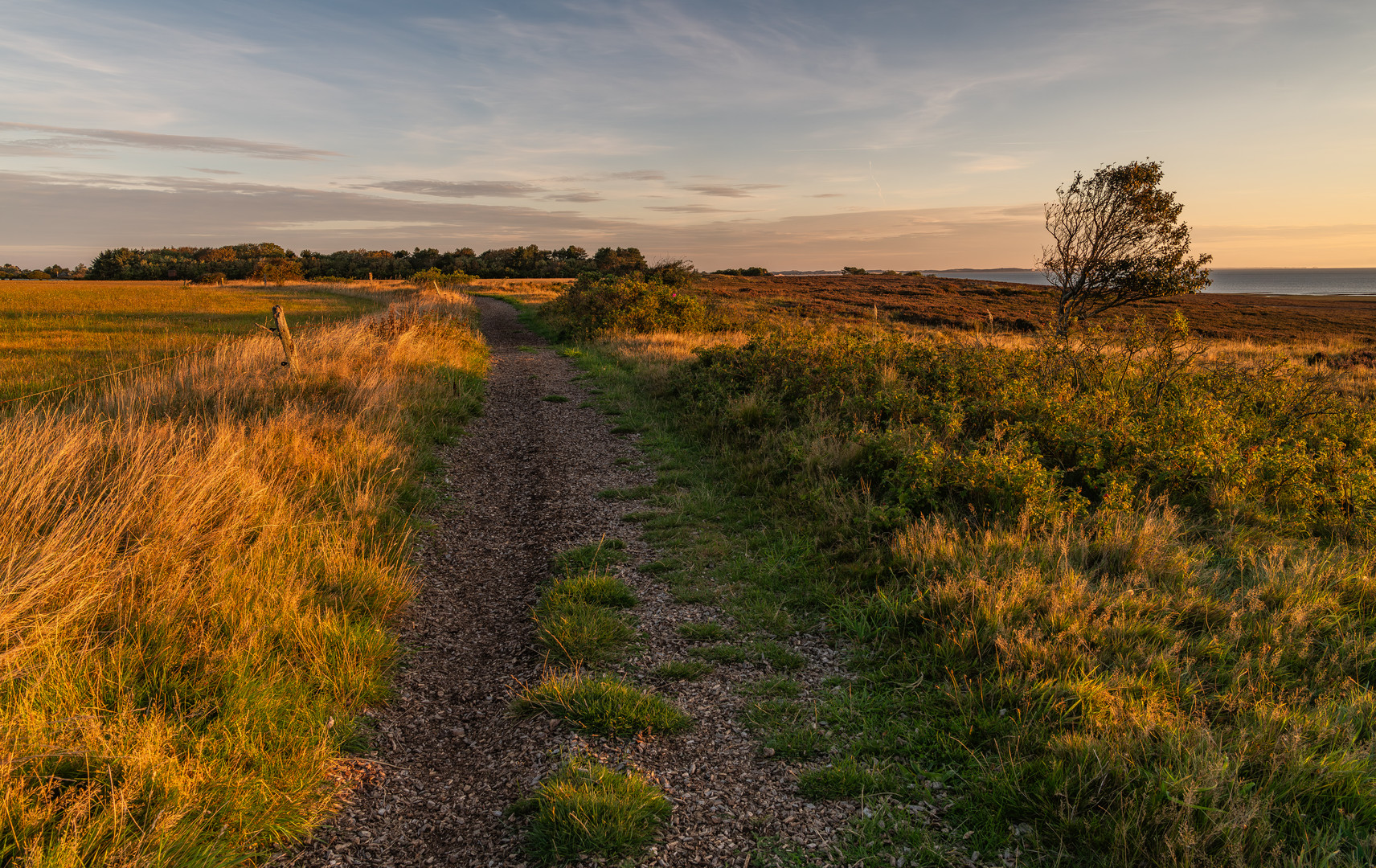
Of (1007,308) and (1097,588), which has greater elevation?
(1007,308)

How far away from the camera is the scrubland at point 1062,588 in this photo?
10.1ft

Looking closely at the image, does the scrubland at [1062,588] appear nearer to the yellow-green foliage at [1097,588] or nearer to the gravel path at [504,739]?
the yellow-green foliage at [1097,588]

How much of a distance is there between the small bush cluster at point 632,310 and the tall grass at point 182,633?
17580 mm

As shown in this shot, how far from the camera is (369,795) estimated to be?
3.51m

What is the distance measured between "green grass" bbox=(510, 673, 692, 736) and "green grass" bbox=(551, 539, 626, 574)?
1876mm

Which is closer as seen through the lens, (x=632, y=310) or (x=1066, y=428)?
(x=1066, y=428)

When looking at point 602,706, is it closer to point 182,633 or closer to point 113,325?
point 182,633

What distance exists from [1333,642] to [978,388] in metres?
5.91

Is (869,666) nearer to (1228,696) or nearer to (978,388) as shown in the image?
(1228,696)

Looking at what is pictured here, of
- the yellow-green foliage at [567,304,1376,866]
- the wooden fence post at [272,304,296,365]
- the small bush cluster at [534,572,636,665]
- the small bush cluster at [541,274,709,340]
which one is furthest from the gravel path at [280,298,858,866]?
the small bush cluster at [541,274,709,340]

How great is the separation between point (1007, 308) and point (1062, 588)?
4505cm

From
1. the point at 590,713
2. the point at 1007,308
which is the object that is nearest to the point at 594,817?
the point at 590,713

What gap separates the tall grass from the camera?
9.23 feet

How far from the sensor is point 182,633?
3.95 m
